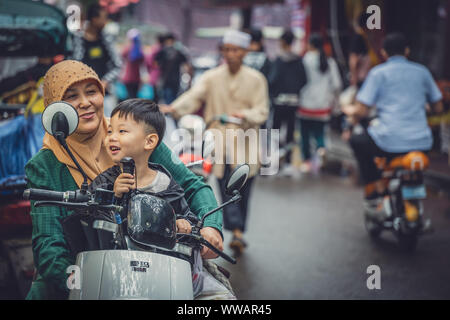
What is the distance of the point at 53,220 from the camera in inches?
88.0

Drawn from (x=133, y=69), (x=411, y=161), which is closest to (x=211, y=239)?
(x=411, y=161)

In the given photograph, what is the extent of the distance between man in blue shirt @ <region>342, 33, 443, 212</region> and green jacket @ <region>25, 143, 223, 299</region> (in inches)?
138

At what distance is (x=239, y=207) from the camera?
580cm

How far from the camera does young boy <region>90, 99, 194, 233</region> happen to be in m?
2.20

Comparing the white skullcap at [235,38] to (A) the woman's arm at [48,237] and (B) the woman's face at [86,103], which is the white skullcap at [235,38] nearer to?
(B) the woman's face at [86,103]

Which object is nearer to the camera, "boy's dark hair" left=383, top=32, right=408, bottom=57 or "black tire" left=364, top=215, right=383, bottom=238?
"boy's dark hair" left=383, top=32, right=408, bottom=57

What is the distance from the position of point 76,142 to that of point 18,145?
2.14m

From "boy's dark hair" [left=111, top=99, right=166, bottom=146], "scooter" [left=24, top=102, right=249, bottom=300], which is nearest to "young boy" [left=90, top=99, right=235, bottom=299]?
"boy's dark hair" [left=111, top=99, right=166, bottom=146]

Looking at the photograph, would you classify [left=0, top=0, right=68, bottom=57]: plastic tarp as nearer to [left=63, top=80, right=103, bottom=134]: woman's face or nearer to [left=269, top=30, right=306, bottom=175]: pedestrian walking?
[left=63, top=80, right=103, bottom=134]: woman's face

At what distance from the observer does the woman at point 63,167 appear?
84.9 inches

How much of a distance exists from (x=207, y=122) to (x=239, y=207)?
92 centimetres

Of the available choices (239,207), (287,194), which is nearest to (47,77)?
(239,207)

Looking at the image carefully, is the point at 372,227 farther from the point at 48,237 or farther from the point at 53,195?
the point at 53,195
